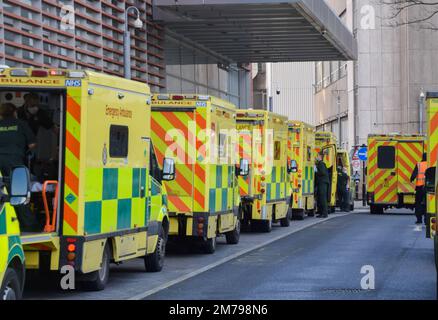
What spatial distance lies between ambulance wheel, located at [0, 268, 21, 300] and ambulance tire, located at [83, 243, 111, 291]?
11.9ft

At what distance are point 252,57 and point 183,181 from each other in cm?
2299

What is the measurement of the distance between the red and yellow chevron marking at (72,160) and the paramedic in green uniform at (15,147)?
0.55m

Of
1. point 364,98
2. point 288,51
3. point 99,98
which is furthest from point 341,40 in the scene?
point 364,98

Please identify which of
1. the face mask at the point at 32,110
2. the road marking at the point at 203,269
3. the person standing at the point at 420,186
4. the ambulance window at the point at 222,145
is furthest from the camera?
the person standing at the point at 420,186

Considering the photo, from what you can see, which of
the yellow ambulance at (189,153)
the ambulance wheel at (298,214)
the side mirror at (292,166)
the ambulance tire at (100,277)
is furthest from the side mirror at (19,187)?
the ambulance wheel at (298,214)

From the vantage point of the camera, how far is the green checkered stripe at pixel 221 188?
1902cm

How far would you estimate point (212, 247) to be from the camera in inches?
765

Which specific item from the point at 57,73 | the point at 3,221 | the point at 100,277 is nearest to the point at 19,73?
the point at 57,73

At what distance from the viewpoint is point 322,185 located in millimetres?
33531

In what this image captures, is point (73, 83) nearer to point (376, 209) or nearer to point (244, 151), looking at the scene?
point (244, 151)

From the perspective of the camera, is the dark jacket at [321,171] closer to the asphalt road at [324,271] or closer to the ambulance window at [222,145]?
the asphalt road at [324,271]

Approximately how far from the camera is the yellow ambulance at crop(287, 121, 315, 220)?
3009 cm

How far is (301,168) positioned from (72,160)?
18.5 m

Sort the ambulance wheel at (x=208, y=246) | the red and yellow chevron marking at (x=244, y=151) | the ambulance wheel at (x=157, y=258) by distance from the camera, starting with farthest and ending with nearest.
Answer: the red and yellow chevron marking at (x=244, y=151) < the ambulance wheel at (x=208, y=246) < the ambulance wheel at (x=157, y=258)
